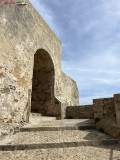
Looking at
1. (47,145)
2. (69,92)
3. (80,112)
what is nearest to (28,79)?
(47,145)

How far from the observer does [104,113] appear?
16.0ft

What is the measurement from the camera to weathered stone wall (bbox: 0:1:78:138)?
13.7 feet

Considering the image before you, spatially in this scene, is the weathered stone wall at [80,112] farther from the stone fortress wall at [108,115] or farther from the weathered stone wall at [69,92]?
the stone fortress wall at [108,115]

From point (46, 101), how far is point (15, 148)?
5.11 metres

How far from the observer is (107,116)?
15.5 feet

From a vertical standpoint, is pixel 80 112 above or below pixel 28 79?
below

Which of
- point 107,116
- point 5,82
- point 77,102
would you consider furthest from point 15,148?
point 77,102

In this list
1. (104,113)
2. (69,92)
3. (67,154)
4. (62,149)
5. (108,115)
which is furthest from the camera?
(69,92)

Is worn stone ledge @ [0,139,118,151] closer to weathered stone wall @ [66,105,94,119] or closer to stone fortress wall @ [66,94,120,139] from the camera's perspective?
stone fortress wall @ [66,94,120,139]

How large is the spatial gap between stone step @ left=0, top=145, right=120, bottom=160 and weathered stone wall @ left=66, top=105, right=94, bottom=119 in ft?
14.3

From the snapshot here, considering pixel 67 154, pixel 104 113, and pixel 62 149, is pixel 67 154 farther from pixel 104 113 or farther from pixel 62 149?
pixel 104 113

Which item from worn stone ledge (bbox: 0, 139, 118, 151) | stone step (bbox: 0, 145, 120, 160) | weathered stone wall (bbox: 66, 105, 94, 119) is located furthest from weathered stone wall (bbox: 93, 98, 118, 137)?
weathered stone wall (bbox: 66, 105, 94, 119)

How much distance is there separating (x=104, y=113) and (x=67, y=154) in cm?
262

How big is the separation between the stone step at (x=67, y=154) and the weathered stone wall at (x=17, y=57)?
145 centimetres
